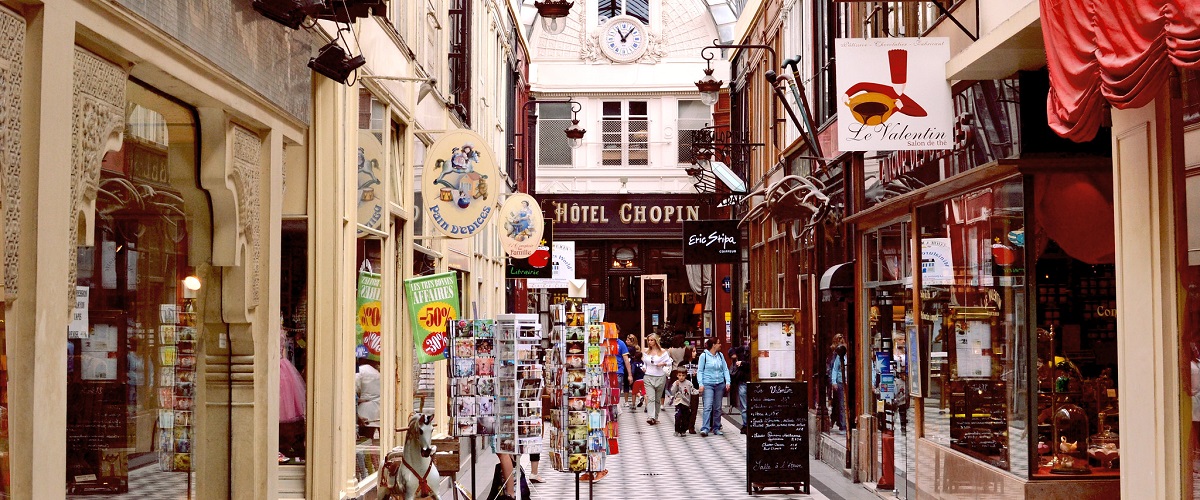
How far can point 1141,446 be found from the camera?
6109 millimetres

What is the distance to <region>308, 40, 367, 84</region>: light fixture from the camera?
7809mm

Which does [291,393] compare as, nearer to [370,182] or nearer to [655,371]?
[370,182]

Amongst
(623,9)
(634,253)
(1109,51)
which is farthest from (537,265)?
(1109,51)

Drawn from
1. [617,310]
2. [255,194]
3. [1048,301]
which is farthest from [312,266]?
[617,310]

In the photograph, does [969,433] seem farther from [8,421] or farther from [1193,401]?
[8,421]

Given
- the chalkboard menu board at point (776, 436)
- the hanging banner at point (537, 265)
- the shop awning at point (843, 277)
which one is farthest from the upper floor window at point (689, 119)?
the chalkboard menu board at point (776, 436)

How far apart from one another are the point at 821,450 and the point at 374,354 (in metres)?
7.51

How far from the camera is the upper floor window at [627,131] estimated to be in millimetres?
35781

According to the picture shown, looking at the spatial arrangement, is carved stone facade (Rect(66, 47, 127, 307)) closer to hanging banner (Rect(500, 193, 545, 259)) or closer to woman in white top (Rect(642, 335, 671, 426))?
hanging banner (Rect(500, 193, 545, 259))

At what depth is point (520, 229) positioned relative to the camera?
19.5 meters

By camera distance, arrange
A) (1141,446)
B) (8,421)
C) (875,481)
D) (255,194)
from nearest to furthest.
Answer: (8,421), (1141,446), (255,194), (875,481)

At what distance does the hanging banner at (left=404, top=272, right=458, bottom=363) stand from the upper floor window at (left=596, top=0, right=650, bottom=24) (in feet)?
85.0

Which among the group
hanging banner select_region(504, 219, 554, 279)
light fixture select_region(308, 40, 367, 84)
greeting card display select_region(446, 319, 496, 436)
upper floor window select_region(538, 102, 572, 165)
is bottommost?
greeting card display select_region(446, 319, 496, 436)

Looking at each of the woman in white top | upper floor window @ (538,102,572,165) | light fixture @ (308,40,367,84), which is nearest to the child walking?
the woman in white top
